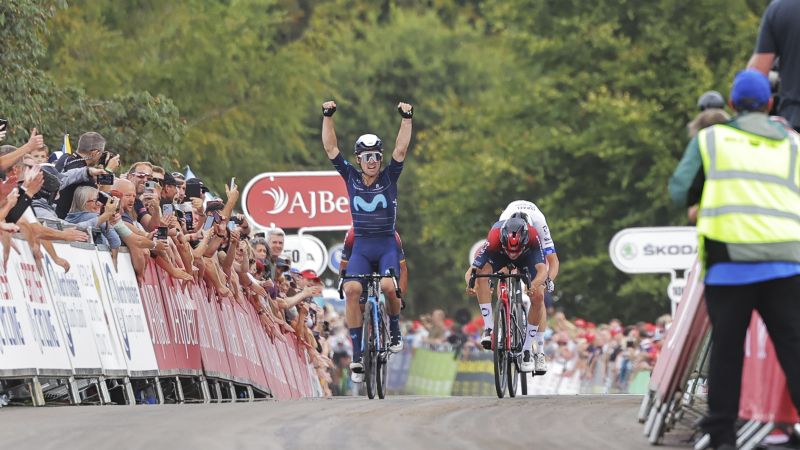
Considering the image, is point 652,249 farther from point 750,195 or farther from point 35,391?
point 750,195

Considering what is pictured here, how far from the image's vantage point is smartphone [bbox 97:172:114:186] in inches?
680

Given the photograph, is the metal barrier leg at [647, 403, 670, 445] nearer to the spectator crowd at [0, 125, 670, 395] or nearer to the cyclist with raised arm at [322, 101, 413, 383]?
the spectator crowd at [0, 125, 670, 395]

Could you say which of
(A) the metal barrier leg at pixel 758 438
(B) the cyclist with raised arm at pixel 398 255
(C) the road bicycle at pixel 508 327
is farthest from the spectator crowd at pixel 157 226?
(A) the metal barrier leg at pixel 758 438

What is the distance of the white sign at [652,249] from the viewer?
112 ft

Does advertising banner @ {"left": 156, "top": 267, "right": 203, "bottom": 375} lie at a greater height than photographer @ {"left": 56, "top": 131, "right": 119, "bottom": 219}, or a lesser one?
lesser

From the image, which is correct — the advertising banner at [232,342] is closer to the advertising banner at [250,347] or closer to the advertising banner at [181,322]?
the advertising banner at [250,347]

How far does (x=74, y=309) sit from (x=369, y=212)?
2.78 metres

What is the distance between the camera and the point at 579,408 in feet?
48.1

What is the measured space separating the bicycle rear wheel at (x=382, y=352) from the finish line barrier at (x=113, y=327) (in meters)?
2.08

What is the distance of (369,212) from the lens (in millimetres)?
17844

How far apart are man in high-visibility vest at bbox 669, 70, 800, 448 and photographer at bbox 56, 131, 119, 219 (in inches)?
306

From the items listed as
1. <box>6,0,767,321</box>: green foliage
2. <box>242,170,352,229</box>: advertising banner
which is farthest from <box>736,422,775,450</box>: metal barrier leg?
<box>242,170,352,229</box>: advertising banner

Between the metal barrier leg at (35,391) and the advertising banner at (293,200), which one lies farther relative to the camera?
the advertising banner at (293,200)

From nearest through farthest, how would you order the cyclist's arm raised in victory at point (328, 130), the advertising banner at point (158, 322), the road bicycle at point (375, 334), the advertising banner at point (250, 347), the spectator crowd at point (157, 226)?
1. the spectator crowd at point (157, 226)
2. the road bicycle at point (375, 334)
3. the cyclist's arm raised in victory at point (328, 130)
4. the advertising banner at point (158, 322)
5. the advertising banner at point (250, 347)
